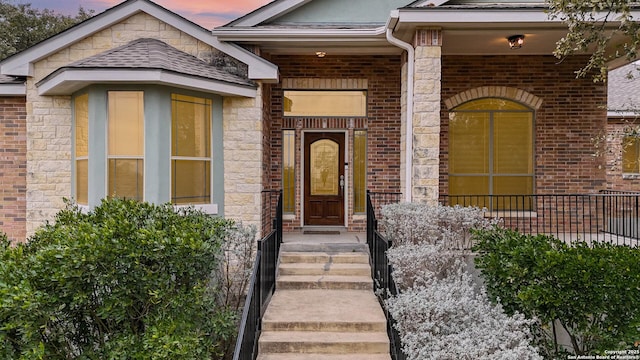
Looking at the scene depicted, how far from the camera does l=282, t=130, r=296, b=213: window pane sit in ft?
29.9

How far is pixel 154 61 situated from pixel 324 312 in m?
4.44

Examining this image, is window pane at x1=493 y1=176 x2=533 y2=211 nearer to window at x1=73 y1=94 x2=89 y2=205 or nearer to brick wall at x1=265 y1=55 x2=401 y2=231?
brick wall at x1=265 y1=55 x2=401 y2=231

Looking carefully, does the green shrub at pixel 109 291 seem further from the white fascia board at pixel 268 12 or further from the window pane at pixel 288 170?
the window pane at pixel 288 170

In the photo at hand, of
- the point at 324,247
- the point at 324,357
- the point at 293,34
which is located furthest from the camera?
the point at 293,34

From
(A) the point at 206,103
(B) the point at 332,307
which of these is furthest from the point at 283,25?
(B) the point at 332,307

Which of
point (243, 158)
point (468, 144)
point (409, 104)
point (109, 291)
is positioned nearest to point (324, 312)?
point (109, 291)

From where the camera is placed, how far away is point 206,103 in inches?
284

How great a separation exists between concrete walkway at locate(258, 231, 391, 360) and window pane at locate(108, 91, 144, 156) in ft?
9.42

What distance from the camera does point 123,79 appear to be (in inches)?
247

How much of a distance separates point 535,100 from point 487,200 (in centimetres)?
227

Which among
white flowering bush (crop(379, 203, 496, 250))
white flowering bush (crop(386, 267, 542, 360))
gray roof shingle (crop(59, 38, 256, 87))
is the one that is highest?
gray roof shingle (crop(59, 38, 256, 87))

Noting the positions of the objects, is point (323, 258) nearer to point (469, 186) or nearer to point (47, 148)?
point (469, 186)

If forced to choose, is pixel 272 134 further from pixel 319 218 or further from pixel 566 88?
pixel 566 88

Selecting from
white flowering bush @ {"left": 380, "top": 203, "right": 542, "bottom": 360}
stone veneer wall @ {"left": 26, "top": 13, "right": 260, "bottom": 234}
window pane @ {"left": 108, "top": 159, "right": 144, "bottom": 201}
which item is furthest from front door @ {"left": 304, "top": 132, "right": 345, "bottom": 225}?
stone veneer wall @ {"left": 26, "top": 13, "right": 260, "bottom": 234}
